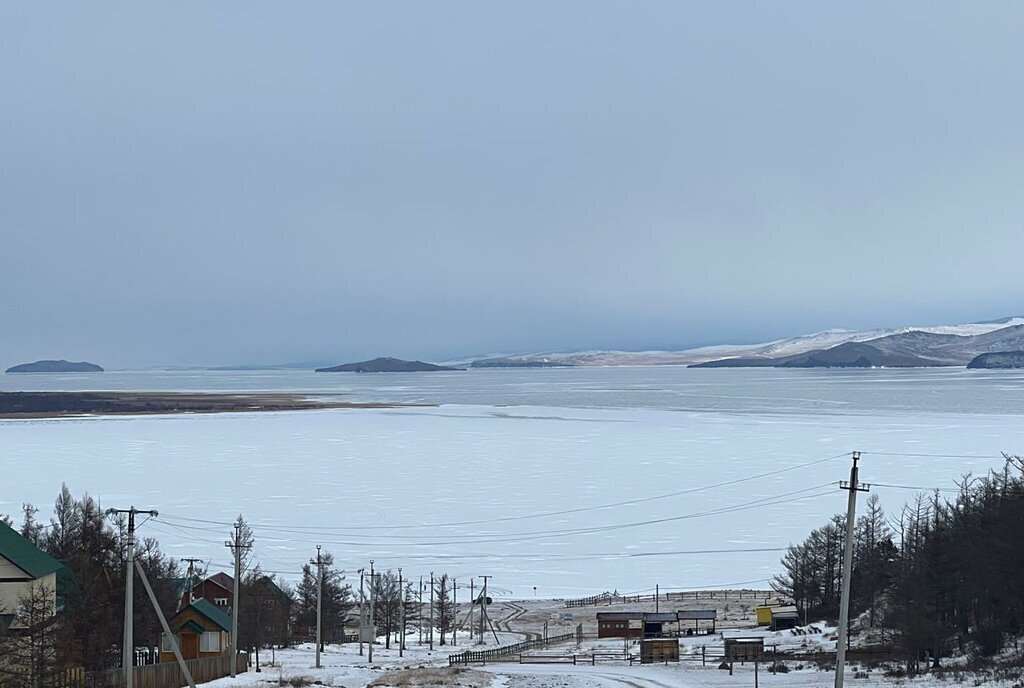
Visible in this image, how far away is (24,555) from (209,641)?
380 inches

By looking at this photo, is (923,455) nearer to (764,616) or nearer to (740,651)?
(764,616)

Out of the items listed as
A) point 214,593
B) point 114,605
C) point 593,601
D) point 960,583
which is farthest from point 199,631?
point 960,583

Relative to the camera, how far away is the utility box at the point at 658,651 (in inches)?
1556

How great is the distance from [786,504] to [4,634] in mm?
51980

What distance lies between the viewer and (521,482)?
77875 mm

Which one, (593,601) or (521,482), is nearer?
(593,601)

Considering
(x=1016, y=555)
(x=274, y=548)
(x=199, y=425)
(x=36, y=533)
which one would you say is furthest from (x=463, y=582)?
(x=199, y=425)

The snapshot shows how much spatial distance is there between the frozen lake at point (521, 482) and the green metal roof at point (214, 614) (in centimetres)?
1533

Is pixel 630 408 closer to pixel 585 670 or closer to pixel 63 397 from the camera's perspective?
pixel 63 397

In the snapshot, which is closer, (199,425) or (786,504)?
(786,504)

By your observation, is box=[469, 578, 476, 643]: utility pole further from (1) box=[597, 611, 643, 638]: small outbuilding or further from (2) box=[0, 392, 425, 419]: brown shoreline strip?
(2) box=[0, 392, 425, 419]: brown shoreline strip

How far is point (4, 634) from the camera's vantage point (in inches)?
1001

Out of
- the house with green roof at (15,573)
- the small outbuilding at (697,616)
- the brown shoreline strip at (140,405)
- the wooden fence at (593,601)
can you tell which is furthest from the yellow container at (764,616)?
the brown shoreline strip at (140,405)

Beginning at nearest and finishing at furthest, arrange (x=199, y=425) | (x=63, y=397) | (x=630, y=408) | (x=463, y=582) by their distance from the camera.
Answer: (x=463, y=582) → (x=199, y=425) → (x=630, y=408) → (x=63, y=397)
